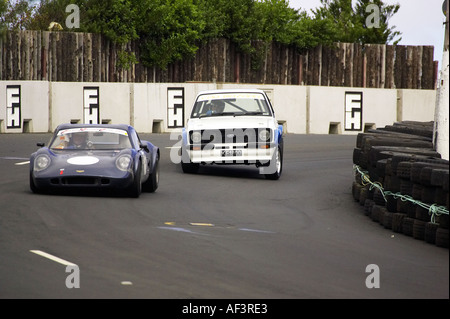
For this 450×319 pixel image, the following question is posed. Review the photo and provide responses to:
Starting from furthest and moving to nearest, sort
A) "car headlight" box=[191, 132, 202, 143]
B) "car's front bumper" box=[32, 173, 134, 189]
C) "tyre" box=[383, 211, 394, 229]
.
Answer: "car headlight" box=[191, 132, 202, 143] < "car's front bumper" box=[32, 173, 134, 189] < "tyre" box=[383, 211, 394, 229]

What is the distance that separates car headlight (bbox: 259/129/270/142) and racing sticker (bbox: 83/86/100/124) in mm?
11855

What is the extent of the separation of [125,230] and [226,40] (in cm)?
2417

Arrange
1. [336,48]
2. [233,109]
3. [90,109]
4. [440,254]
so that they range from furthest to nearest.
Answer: [336,48]
[90,109]
[233,109]
[440,254]

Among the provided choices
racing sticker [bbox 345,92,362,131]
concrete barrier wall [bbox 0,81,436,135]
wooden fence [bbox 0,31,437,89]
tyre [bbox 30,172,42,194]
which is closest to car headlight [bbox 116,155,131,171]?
tyre [bbox 30,172,42,194]

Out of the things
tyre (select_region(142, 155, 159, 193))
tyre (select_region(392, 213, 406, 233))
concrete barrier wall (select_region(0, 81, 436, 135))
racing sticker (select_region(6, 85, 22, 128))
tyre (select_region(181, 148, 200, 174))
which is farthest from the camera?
concrete barrier wall (select_region(0, 81, 436, 135))

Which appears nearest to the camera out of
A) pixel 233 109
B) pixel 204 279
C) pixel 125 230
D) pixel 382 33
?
pixel 204 279

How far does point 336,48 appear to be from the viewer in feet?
121

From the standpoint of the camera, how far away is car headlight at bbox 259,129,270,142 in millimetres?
18062

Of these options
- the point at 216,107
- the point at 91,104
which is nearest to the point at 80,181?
the point at 216,107

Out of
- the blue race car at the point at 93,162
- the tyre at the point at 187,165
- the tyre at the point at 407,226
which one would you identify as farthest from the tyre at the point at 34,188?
the tyre at the point at 407,226

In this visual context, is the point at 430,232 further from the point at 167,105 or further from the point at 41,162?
the point at 167,105

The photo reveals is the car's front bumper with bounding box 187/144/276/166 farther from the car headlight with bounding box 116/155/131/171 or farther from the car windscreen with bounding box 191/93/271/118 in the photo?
the car headlight with bounding box 116/155/131/171
